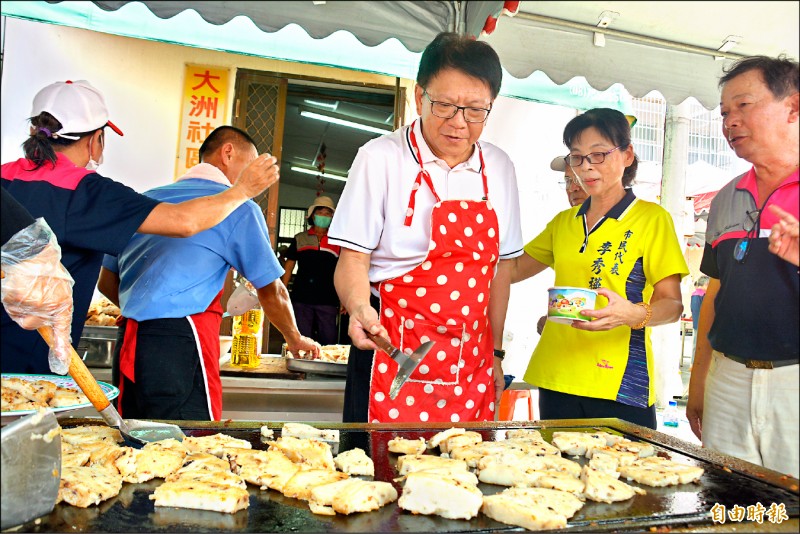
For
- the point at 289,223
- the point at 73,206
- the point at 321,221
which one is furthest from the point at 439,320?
the point at 289,223

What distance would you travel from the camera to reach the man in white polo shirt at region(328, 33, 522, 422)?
205cm

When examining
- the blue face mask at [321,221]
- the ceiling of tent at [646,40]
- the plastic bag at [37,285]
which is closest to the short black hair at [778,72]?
the ceiling of tent at [646,40]

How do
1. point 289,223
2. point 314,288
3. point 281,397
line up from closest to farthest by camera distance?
point 281,397 < point 314,288 < point 289,223

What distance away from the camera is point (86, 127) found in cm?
218

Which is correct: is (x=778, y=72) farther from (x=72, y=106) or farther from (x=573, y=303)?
(x=72, y=106)

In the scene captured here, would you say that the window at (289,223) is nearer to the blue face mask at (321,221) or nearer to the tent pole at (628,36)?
the blue face mask at (321,221)

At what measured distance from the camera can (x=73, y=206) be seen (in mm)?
1984

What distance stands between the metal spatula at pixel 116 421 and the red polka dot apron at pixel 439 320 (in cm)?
66

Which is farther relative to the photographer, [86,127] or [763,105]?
[86,127]

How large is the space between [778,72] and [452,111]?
932 millimetres

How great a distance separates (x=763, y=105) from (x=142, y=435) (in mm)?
1599

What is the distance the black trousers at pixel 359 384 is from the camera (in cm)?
212

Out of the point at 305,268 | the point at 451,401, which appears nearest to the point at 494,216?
the point at 451,401

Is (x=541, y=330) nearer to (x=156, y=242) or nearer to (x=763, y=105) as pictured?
(x=763, y=105)
